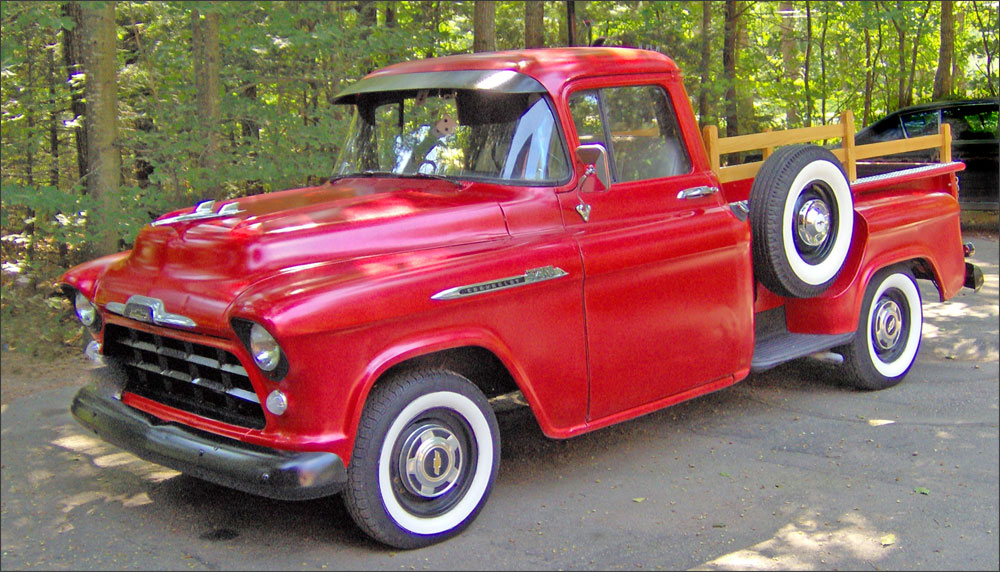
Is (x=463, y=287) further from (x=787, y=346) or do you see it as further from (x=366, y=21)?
(x=366, y=21)

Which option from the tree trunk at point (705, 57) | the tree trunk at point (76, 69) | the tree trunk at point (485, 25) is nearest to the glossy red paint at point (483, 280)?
the tree trunk at point (76, 69)

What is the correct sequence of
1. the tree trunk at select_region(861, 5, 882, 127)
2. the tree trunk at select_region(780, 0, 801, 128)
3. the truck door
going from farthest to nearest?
the tree trunk at select_region(861, 5, 882, 127)
the tree trunk at select_region(780, 0, 801, 128)
the truck door

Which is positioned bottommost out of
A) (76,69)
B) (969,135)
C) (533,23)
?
(969,135)

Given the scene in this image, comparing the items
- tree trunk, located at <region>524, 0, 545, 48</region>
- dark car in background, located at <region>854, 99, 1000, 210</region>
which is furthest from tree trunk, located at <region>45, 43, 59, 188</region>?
dark car in background, located at <region>854, 99, 1000, 210</region>

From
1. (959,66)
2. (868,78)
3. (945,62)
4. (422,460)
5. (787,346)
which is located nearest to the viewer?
(422,460)

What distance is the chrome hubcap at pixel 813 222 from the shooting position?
17.5 ft

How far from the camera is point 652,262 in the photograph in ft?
15.4

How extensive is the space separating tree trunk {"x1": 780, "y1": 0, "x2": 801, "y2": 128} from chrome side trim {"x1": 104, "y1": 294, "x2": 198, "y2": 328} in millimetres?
14821

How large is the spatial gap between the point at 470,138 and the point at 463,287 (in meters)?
1.03

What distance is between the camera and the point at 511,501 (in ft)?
14.6

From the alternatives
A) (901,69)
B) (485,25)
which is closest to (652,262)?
(485,25)

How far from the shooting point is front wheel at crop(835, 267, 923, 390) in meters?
6.00

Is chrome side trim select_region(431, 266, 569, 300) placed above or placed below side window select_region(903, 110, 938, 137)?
below

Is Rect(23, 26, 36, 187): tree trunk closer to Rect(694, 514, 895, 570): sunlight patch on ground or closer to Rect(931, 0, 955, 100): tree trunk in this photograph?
Rect(694, 514, 895, 570): sunlight patch on ground
